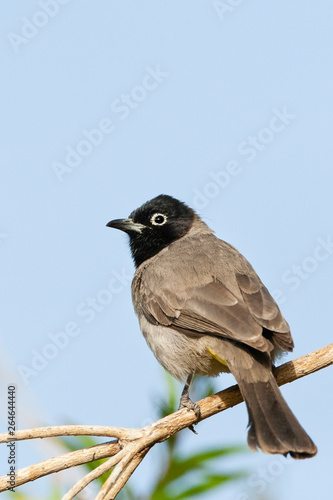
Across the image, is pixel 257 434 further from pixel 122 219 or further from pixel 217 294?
pixel 122 219

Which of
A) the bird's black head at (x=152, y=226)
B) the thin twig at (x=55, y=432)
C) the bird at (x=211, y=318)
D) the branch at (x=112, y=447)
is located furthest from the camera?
the bird's black head at (x=152, y=226)

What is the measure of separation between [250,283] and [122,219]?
5.61 ft

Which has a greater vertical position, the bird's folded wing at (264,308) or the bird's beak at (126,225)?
the bird's beak at (126,225)

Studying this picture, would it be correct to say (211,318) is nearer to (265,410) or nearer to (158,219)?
(265,410)

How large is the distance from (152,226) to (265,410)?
255 cm

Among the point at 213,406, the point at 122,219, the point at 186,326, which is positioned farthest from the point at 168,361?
the point at 122,219

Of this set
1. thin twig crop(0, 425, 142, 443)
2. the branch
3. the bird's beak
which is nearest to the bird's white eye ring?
the bird's beak

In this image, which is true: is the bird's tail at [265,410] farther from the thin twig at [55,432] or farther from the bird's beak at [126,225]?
the bird's beak at [126,225]

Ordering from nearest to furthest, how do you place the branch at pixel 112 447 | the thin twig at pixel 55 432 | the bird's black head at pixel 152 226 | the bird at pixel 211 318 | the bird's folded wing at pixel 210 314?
the branch at pixel 112 447
the thin twig at pixel 55 432
the bird at pixel 211 318
the bird's folded wing at pixel 210 314
the bird's black head at pixel 152 226

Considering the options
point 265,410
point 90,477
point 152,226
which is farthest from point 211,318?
point 90,477

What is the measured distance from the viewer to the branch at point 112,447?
7.70 feet

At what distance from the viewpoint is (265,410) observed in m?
3.72

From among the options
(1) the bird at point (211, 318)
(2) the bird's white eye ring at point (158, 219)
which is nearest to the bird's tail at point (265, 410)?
(1) the bird at point (211, 318)

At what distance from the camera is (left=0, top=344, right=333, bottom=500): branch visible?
2.35m
